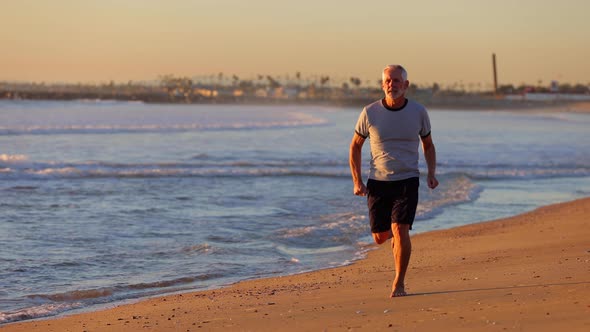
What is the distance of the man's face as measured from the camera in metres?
6.33

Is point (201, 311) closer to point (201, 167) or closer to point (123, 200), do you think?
point (123, 200)

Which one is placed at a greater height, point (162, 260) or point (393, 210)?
point (393, 210)

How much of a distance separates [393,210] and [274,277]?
250 centimetres

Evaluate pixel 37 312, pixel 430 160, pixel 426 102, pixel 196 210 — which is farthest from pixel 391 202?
pixel 426 102

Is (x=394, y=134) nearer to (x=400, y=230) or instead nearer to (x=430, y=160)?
(x=430, y=160)

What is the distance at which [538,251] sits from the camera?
9188 millimetres

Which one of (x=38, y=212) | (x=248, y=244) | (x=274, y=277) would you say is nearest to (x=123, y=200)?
(x=38, y=212)

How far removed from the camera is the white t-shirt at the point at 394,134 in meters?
6.50

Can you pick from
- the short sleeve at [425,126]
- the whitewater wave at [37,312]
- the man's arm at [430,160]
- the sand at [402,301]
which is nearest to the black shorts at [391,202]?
the man's arm at [430,160]

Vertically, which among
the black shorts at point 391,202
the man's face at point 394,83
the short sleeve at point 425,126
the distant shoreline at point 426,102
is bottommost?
the distant shoreline at point 426,102

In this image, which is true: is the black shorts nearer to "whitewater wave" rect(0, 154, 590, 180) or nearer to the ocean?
the ocean

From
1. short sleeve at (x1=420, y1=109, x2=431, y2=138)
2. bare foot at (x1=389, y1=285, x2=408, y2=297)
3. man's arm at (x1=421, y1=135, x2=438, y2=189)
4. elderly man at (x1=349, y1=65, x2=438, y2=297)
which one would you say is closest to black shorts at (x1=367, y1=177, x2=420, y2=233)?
elderly man at (x1=349, y1=65, x2=438, y2=297)

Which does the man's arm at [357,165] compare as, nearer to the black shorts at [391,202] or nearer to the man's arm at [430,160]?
the black shorts at [391,202]

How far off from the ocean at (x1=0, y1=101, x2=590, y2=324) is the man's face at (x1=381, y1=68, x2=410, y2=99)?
2954 millimetres
